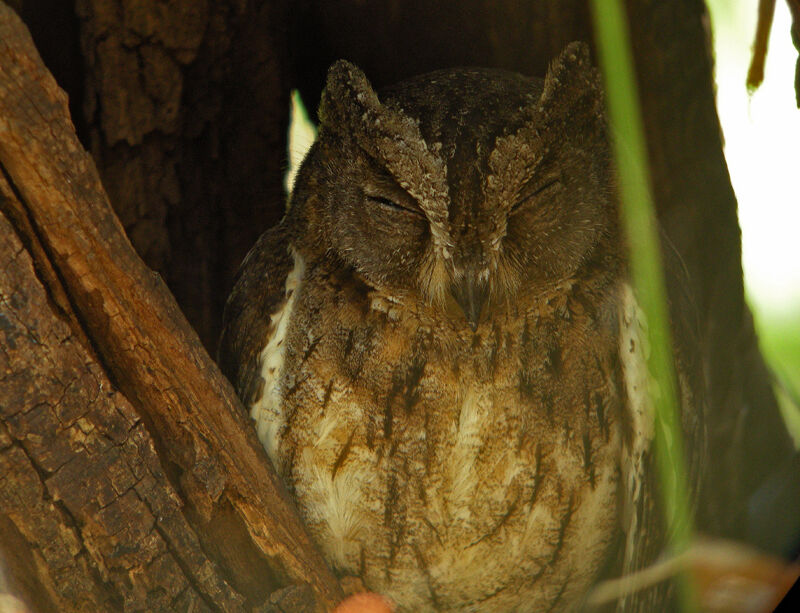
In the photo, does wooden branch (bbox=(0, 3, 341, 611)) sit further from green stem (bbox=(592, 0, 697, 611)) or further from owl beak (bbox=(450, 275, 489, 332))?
green stem (bbox=(592, 0, 697, 611))

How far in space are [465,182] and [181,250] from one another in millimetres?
921

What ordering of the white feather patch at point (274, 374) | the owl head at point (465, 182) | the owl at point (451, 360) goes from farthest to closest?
the white feather patch at point (274, 374)
the owl at point (451, 360)
the owl head at point (465, 182)

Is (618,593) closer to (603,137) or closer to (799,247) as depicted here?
(799,247)

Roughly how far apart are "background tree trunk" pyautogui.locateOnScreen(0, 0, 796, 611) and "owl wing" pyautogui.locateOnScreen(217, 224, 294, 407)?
23 centimetres

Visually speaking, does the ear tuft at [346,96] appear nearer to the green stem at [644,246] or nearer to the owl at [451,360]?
the owl at [451,360]

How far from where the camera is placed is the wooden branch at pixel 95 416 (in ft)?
3.64

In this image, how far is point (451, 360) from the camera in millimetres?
1703

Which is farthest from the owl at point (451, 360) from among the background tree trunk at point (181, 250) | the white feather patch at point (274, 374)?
the background tree trunk at point (181, 250)

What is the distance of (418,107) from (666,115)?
72 cm

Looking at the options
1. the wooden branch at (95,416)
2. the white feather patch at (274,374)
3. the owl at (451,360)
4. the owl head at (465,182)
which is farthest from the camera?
the white feather patch at (274,374)

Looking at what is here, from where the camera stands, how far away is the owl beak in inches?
60.3

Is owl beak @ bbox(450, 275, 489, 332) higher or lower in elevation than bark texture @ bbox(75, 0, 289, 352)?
lower

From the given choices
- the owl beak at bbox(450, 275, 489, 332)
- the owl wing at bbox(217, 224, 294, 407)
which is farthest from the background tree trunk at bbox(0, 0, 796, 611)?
the owl beak at bbox(450, 275, 489, 332)

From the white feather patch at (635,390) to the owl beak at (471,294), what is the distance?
0.38 m
